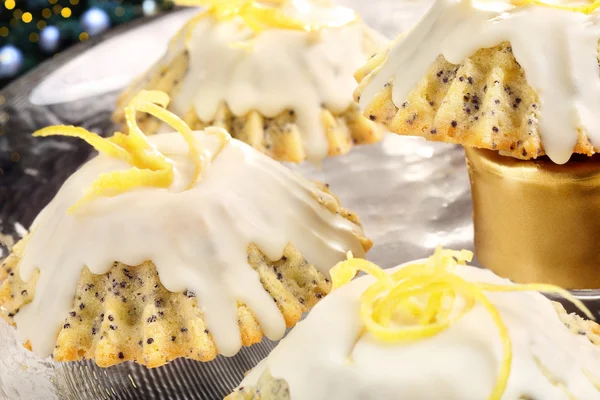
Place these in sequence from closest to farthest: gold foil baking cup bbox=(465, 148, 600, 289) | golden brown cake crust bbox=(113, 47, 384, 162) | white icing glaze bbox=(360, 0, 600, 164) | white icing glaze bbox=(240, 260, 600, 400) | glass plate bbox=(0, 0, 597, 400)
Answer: white icing glaze bbox=(240, 260, 600, 400)
white icing glaze bbox=(360, 0, 600, 164)
gold foil baking cup bbox=(465, 148, 600, 289)
glass plate bbox=(0, 0, 597, 400)
golden brown cake crust bbox=(113, 47, 384, 162)

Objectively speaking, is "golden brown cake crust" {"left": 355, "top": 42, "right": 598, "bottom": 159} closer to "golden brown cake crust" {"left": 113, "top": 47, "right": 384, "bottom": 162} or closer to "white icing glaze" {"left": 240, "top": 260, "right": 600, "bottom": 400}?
"white icing glaze" {"left": 240, "top": 260, "right": 600, "bottom": 400}

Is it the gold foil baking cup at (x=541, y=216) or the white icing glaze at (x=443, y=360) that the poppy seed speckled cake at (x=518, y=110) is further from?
the white icing glaze at (x=443, y=360)

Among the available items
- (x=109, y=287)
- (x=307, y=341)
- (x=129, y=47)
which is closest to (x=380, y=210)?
(x=109, y=287)

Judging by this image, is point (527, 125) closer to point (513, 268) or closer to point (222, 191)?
point (513, 268)

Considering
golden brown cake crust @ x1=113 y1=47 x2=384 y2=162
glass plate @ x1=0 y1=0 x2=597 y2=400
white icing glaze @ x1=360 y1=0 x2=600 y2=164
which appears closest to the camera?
white icing glaze @ x1=360 y1=0 x2=600 y2=164

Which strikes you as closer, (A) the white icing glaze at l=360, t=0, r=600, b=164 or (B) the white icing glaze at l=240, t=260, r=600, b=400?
(B) the white icing glaze at l=240, t=260, r=600, b=400

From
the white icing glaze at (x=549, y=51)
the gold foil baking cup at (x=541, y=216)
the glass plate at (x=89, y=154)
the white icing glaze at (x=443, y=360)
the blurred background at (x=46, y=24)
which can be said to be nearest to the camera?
the white icing glaze at (x=443, y=360)

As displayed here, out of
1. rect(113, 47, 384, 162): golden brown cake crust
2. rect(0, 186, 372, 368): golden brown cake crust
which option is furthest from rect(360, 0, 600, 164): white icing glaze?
rect(113, 47, 384, 162): golden brown cake crust

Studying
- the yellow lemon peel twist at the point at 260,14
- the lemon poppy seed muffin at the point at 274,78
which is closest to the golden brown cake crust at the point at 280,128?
the lemon poppy seed muffin at the point at 274,78
